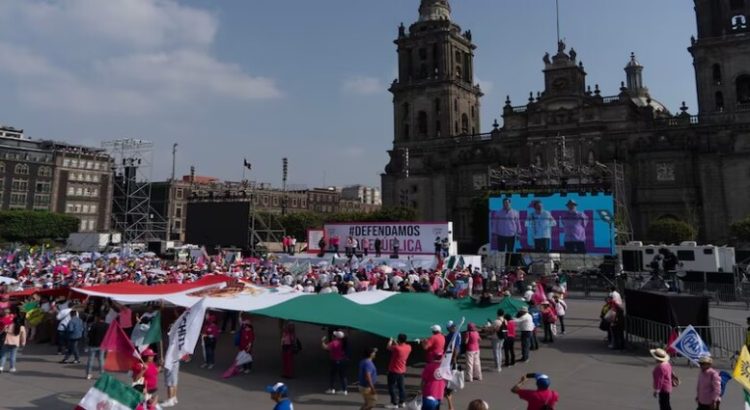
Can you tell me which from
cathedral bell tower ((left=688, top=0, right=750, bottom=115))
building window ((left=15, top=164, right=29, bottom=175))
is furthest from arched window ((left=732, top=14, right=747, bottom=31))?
building window ((left=15, top=164, right=29, bottom=175))

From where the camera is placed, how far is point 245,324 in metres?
12.2

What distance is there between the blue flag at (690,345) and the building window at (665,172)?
53.6 m

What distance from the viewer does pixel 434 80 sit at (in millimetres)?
69625

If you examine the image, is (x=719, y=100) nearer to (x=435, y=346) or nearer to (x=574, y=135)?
(x=574, y=135)

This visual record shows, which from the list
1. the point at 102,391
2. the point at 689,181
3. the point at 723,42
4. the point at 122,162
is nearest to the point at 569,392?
the point at 102,391

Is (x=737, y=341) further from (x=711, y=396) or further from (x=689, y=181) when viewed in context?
(x=689, y=181)

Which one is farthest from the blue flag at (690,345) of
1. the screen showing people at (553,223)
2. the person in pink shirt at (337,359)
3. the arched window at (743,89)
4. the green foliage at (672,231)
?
the arched window at (743,89)

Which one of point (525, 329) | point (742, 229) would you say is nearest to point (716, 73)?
point (742, 229)

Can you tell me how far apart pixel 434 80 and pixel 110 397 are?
218 ft

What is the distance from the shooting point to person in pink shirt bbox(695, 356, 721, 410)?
7633mm

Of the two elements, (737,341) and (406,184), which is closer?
(737,341)

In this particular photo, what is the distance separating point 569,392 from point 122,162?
6533 centimetres

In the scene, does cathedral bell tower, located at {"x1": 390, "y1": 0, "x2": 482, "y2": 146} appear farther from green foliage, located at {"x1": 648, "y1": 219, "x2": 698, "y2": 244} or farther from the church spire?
green foliage, located at {"x1": 648, "y1": 219, "x2": 698, "y2": 244}

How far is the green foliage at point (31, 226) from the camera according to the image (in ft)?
240
